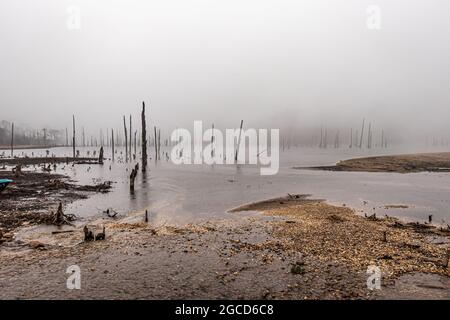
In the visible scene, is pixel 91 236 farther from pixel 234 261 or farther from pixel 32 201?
pixel 32 201

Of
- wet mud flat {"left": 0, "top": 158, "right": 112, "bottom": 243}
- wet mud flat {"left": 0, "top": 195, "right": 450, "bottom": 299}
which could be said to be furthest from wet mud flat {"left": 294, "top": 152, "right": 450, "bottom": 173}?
wet mud flat {"left": 0, "top": 158, "right": 112, "bottom": 243}

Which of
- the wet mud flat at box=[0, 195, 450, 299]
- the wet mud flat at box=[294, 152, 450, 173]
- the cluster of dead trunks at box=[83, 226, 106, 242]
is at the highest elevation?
the wet mud flat at box=[294, 152, 450, 173]

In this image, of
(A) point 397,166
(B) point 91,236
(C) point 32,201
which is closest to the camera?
(B) point 91,236

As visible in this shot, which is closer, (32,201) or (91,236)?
(91,236)

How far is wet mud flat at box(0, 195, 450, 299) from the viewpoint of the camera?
26.4ft

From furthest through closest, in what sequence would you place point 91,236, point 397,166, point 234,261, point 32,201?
1. point 397,166
2. point 32,201
3. point 91,236
4. point 234,261

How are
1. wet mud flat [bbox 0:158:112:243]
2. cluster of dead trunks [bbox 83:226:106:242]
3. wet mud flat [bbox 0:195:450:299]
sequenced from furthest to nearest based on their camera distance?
A: 1. wet mud flat [bbox 0:158:112:243]
2. cluster of dead trunks [bbox 83:226:106:242]
3. wet mud flat [bbox 0:195:450:299]

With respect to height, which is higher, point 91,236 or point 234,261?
point 91,236

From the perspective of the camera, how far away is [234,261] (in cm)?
1040

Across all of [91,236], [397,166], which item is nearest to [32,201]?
[91,236]

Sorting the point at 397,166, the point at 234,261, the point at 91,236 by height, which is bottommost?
the point at 234,261

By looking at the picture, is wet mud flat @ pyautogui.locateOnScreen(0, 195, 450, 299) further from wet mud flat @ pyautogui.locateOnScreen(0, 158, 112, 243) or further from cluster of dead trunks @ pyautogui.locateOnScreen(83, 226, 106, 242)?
wet mud flat @ pyautogui.locateOnScreen(0, 158, 112, 243)

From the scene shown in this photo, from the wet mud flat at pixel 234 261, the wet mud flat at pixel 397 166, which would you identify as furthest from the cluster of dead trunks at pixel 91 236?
the wet mud flat at pixel 397 166
